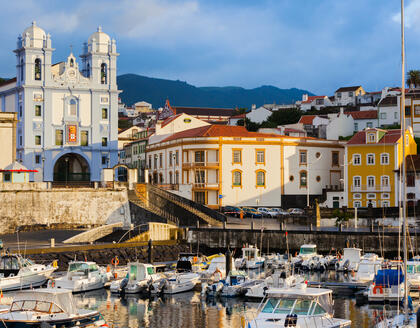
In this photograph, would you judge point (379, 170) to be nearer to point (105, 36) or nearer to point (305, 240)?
point (305, 240)

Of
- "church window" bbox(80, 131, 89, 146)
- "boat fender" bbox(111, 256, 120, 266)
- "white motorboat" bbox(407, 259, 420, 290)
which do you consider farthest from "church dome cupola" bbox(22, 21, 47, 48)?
"white motorboat" bbox(407, 259, 420, 290)

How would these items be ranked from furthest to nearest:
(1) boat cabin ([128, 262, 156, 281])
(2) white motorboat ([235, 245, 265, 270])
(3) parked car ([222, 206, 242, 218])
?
(3) parked car ([222, 206, 242, 218]) → (2) white motorboat ([235, 245, 265, 270]) → (1) boat cabin ([128, 262, 156, 281])

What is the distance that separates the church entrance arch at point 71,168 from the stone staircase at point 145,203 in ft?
42.9

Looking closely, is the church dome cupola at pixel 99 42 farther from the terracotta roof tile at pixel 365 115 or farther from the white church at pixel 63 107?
the terracotta roof tile at pixel 365 115

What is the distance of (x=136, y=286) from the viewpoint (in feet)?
130

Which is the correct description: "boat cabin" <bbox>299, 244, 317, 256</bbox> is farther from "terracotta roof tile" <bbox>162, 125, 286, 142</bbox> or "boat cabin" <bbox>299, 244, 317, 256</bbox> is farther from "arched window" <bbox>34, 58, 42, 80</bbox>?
"arched window" <bbox>34, 58, 42, 80</bbox>

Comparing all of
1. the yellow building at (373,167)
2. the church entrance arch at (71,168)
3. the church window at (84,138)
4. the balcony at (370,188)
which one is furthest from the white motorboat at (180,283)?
the church entrance arch at (71,168)

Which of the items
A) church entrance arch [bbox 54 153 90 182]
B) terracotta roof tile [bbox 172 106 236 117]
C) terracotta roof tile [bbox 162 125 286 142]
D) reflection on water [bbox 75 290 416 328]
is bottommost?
reflection on water [bbox 75 290 416 328]

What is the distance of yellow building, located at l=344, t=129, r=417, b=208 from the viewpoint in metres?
71.1

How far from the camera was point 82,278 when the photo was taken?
4025 centimetres

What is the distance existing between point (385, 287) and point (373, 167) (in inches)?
1476

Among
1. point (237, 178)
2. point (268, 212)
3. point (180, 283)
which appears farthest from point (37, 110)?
point (180, 283)

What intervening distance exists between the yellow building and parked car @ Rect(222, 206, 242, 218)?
10.6 metres

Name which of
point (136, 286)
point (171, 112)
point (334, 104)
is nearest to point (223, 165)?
point (136, 286)
